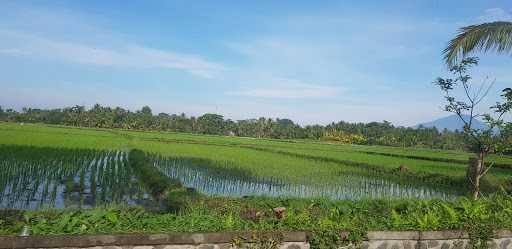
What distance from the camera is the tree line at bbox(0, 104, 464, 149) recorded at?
79.1 metres

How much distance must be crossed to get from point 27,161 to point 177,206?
1013 centimetres

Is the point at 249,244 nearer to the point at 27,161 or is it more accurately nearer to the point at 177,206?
the point at 177,206

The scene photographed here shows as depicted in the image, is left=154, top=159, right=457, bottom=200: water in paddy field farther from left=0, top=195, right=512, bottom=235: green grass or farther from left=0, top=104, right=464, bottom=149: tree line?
left=0, top=104, right=464, bottom=149: tree line

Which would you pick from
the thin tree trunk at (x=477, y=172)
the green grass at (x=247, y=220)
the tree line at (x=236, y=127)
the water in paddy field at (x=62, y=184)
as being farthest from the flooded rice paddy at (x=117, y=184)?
the tree line at (x=236, y=127)

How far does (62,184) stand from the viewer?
1478 cm

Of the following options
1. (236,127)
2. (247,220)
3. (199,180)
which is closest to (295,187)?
(199,180)

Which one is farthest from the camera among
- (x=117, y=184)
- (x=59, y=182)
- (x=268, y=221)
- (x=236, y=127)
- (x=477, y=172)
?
(x=236, y=127)

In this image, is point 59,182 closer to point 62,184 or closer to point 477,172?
point 62,184

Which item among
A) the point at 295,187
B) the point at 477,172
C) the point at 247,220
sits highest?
the point at 477,172

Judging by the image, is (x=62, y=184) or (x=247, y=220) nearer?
(x=247, y=220)

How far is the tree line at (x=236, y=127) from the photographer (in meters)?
79.1

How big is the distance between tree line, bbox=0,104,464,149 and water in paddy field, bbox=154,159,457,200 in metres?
57.0

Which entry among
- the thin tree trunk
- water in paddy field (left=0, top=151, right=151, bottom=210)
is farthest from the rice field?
the thin tree trunk

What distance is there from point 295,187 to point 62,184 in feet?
25.6
